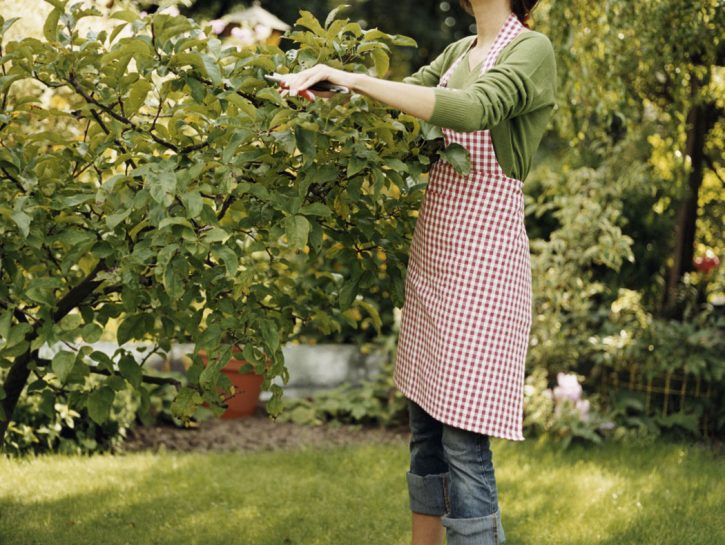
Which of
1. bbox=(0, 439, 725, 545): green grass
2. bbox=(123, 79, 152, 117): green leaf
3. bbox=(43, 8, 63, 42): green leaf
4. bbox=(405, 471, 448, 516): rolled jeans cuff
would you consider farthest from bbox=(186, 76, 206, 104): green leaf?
bbox=(0, 439, 725, 545): green grass

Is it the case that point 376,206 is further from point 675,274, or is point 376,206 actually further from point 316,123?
point 675,274

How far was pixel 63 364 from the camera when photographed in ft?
6.52

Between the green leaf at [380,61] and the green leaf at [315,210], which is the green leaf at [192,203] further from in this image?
the green leaf at [380,61]

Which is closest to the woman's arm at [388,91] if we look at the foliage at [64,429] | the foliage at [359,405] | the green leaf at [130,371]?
the green leaf at [130,371]

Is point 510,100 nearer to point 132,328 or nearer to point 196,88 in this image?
point 196,88

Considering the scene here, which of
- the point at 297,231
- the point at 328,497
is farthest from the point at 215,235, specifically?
the point at 328,497

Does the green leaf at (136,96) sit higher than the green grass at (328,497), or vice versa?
the green leaf at (136,96)

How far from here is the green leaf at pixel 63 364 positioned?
6.44 feet

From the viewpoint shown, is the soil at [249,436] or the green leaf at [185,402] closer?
the green leaf at [185,402]

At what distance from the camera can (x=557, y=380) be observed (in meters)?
4.49

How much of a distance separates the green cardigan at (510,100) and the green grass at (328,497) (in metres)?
1.42

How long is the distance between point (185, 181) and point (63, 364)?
520mm

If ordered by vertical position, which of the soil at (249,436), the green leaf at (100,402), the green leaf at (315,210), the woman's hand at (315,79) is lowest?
the soil at (249,436)

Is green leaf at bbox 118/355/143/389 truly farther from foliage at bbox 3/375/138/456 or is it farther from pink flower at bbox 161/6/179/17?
foliage at bbox 3/375/138/456
